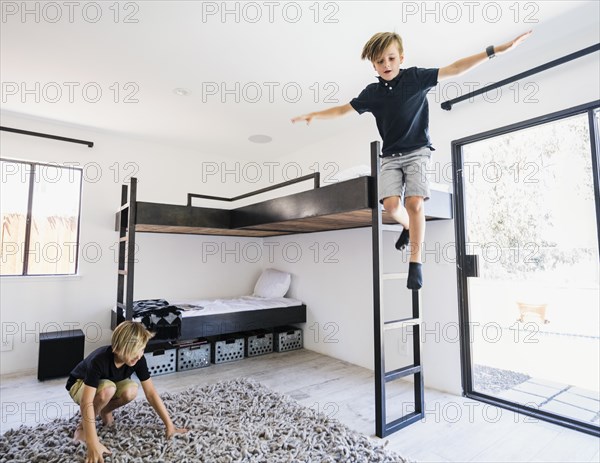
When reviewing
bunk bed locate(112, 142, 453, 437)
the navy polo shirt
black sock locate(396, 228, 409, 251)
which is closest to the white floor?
bunk bed locate(112, 142, 453, 437)

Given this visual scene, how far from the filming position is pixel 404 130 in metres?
1.58

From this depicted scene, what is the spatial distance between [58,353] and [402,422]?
2714mm

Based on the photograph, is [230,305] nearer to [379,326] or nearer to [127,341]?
[127,341]

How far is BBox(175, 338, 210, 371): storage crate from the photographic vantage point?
316cm

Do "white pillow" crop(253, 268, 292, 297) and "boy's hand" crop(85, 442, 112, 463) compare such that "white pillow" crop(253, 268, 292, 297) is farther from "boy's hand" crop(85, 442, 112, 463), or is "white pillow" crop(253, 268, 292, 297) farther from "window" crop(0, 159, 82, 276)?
"boy's hand" crop(85, 442, 112, 463)

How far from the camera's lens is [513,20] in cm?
195

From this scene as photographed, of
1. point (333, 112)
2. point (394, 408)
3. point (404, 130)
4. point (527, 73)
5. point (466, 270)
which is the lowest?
point (394, 408)

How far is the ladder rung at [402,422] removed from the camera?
2035mm

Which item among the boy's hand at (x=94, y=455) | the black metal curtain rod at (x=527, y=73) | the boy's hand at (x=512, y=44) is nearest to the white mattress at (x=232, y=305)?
the boy's hand at (x=94, y=455)

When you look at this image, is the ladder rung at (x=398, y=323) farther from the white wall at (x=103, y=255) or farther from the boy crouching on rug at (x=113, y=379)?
the white wall at (x=103, y=255)

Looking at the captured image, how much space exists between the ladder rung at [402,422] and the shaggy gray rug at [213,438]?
0.76ft

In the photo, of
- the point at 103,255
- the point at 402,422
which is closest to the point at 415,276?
the point at 402,422

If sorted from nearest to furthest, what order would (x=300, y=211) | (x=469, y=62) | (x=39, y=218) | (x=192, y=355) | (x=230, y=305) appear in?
(x=469, y=62)
(x=300, y=211)
(x=192, y=355)
(x=39, y=218)
(x=230, y=305)

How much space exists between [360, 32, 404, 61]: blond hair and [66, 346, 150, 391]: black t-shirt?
6.04 ft
